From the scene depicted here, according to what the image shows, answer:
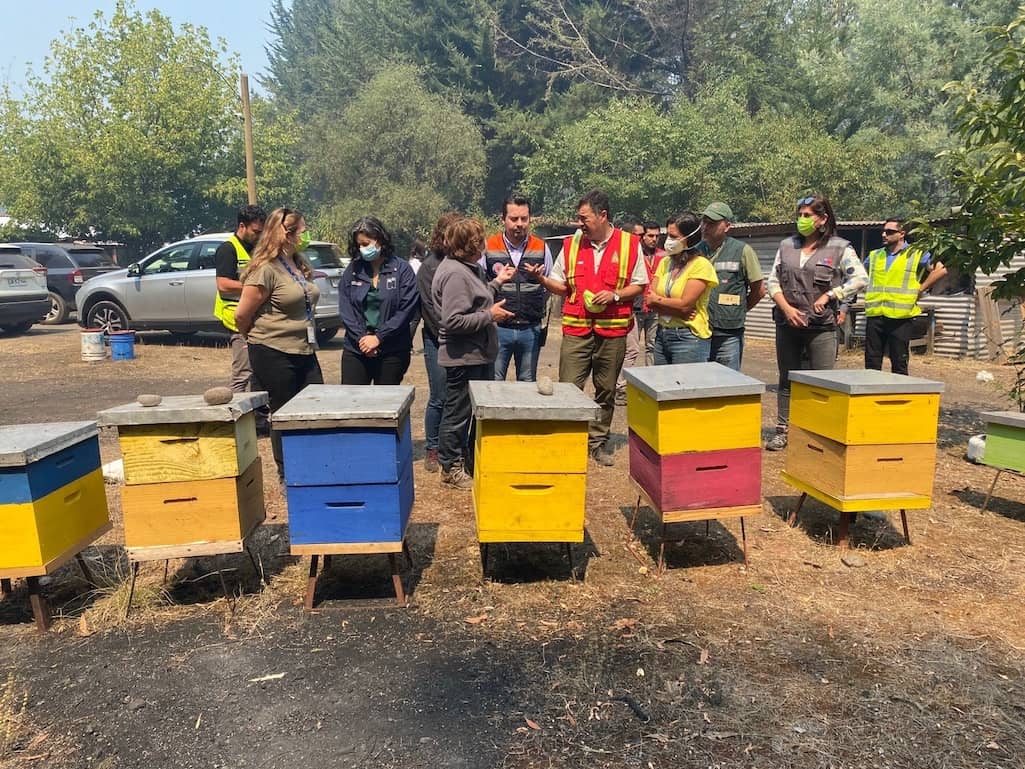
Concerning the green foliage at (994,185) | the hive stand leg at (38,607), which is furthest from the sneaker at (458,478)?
the green foliage at (994,185)

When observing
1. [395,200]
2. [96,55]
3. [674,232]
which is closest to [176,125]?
[96,55]

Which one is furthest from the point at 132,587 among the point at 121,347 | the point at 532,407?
the point at 121,347

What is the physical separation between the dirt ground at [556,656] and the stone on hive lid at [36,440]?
894 millimetres

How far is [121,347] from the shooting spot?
37.8ft

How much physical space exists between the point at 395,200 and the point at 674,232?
2692cm

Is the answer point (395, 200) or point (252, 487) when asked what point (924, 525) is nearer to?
point (252, 487)

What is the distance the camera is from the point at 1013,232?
594cm

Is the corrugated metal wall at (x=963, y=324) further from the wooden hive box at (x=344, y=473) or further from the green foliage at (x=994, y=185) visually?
the wooden hive box at (x=344, y=473)

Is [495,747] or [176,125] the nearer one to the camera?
[495,747]

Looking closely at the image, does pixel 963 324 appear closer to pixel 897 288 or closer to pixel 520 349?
pixel 897 288

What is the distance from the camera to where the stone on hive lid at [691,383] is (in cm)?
377

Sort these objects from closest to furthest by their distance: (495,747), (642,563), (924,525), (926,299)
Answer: (495,747)
(642,563)
(924,525)
(926,299)

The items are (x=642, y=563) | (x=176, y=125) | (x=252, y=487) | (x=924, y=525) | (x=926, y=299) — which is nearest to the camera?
(x=252, y=487)

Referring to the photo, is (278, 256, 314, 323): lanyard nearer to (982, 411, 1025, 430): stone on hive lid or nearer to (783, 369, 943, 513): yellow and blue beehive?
(783, 369, 943, 513): yellow and blue beehive
